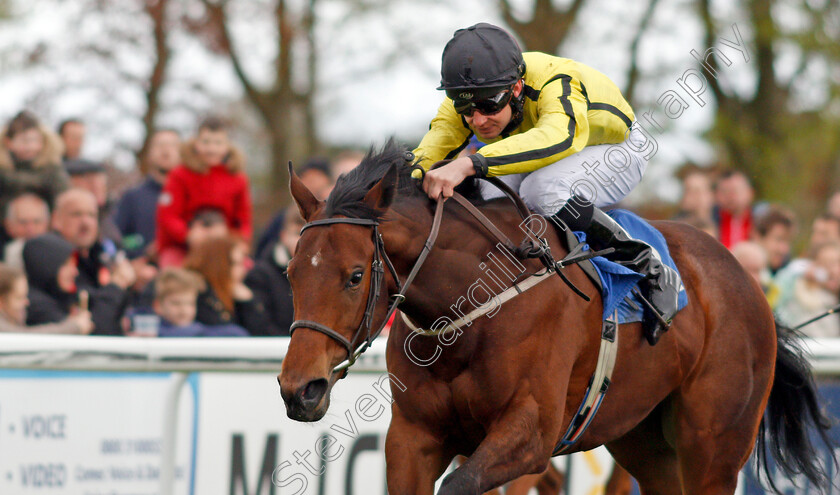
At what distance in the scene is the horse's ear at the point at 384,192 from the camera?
3197 millimetres

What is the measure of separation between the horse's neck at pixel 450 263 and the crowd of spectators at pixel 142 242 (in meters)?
1.73

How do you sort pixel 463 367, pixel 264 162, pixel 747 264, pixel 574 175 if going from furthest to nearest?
pixel 264 162 < pixel 747 264 < pixel 574 175 < pixel 463 367

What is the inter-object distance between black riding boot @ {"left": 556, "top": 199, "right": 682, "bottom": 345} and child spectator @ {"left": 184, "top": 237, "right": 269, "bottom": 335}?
2709mm

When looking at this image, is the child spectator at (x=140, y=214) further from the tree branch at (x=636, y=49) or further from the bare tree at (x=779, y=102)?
the bare tree at (x=779, y=102)

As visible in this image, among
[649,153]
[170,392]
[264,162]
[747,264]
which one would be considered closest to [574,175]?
[649,153]

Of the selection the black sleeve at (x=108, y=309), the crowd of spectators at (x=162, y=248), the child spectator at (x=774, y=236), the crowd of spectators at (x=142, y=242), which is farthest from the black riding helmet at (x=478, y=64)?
the child spectator at (x=774, y=236)

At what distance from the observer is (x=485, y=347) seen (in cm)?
342

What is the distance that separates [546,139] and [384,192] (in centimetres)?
66

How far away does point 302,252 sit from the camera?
305cm

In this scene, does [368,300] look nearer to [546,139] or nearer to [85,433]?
[546,139]

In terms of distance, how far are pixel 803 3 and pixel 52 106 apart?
11772 mm

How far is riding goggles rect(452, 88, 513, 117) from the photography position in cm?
356

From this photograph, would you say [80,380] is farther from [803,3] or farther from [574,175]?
[803,3]

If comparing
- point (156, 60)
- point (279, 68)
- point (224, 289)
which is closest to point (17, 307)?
point (224, 289)
